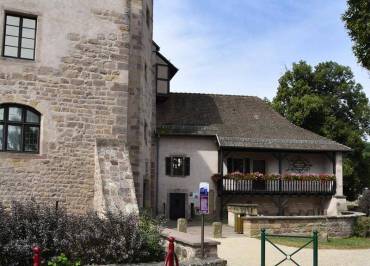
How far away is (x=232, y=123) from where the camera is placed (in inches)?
1095

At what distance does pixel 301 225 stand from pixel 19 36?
12750 mm

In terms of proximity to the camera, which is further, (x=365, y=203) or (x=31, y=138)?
(x=365, y=203)

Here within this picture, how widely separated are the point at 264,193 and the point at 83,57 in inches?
596

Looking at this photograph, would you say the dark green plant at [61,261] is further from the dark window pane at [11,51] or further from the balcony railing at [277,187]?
the balcony railing at [277,187]

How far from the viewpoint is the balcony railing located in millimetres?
25575

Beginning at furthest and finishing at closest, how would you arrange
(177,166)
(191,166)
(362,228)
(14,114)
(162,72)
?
(162,72), (191,166), (177,166), (362,228), (14,114)

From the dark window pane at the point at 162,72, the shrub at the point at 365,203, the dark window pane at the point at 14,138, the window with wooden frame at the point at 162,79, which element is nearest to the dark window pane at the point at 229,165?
the window with wooden frame at the point at 162,79

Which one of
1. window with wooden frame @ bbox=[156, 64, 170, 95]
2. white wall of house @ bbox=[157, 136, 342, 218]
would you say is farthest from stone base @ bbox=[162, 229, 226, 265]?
window with wooden frame @ bbox=[156, 64, 170, 95]

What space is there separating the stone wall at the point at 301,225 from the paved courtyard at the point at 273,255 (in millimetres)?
1613

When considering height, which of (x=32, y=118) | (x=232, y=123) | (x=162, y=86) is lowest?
(x=32, y=118)

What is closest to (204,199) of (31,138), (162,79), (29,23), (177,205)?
(31,138)

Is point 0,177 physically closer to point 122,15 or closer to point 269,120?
point 122,15

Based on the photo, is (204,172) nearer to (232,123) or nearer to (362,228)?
(232,123)

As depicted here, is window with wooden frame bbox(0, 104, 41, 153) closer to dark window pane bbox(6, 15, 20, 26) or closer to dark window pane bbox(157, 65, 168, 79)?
dark window pane bbox(6, 15, 20, 26)
